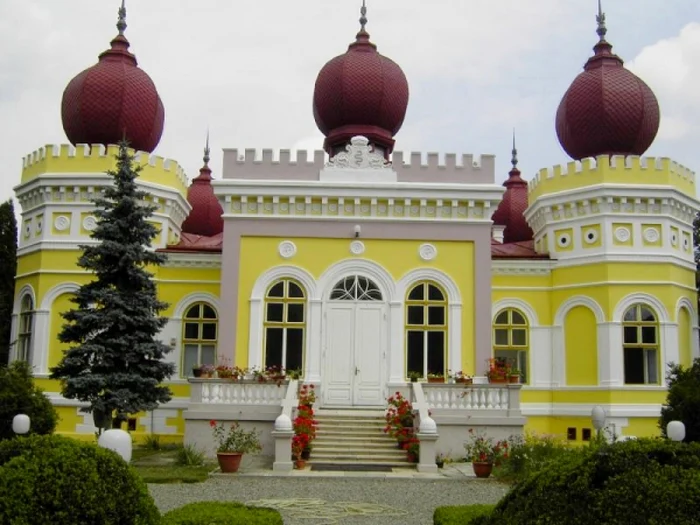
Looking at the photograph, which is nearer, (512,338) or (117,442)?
(117,442)

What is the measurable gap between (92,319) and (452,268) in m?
8.43

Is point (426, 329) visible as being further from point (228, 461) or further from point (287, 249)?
point (228, 461)

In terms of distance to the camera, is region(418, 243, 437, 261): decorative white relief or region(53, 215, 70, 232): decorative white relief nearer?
region(418, 243, 437, 261): decorative white relief

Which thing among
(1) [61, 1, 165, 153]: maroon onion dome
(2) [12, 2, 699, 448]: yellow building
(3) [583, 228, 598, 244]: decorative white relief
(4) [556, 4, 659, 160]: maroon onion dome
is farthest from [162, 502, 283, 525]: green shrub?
(4) [556, 4, 659, 160]: maroon onion dome

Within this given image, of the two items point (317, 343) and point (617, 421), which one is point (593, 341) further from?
point (317, 343)

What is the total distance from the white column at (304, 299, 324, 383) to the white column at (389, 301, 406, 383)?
166 centimetres

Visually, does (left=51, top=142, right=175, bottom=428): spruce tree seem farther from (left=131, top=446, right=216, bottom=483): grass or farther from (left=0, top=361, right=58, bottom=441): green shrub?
(left=131, top=446, right=216, bottom=483): grass

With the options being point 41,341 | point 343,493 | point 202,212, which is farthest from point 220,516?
point 202,212

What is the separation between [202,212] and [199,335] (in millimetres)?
6745

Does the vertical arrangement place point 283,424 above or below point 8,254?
below

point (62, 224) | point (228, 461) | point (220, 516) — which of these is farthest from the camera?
point (62, 224)

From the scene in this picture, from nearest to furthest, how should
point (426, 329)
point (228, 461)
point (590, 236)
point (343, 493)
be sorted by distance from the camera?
point (343, 493)
point (228, 461)
point (426, 329)
point (590, 236)

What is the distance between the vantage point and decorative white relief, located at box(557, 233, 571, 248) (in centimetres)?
2178

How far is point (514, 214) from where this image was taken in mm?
27812
